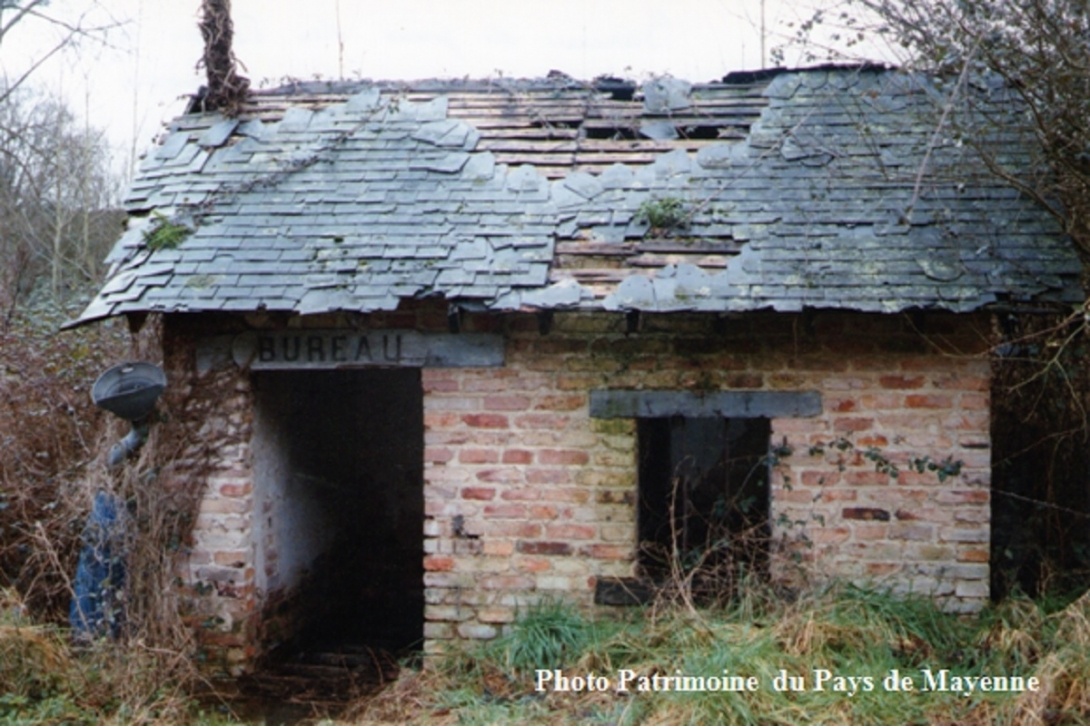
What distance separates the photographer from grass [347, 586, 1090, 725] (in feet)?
16.1

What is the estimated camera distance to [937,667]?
5.39 metres

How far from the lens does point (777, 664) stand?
517cm

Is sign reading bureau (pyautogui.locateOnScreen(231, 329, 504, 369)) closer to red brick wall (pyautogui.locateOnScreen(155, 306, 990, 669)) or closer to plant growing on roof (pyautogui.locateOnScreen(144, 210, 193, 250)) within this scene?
red brick wall (pyautogui.locateOnScreen(155, 306, 990, 669))

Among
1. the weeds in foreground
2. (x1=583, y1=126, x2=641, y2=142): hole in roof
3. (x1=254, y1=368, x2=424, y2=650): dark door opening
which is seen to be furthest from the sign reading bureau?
(x1=583, y1=126, x2=641, y2=142): hole in roof

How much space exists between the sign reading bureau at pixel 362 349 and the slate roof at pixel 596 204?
1.48ft

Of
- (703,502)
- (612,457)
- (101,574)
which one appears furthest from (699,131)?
(101,574)

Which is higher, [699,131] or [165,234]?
[699,131]

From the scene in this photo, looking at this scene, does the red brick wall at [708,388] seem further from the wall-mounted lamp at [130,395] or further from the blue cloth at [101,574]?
the blue cloth at [101,574]

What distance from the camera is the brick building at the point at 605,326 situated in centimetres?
620

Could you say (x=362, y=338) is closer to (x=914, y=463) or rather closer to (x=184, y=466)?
(x=184, y=466)

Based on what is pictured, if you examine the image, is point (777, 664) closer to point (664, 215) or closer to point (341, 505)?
point (664, 215)

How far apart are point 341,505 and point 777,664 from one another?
514 cm

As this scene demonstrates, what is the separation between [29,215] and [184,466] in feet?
47.2

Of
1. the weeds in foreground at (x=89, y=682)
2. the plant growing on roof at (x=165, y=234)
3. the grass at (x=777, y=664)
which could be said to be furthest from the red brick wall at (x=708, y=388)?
the plant growing on roof at (x=165, y=234)
